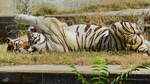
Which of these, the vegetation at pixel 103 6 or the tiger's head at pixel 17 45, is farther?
the vegetation at pixel 103 6

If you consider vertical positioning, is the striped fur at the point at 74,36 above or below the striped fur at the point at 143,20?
below

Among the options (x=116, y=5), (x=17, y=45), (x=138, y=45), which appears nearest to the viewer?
(x=138, y=45)

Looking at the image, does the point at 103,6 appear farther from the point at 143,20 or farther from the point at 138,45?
the point at 138,45

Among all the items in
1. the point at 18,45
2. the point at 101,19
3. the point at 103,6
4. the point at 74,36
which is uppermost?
the point at 103,6

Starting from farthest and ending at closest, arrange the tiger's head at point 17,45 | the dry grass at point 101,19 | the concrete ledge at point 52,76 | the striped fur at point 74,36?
the dry grass at point 101,19
the tiger's head at point 17,45
the striped fur at point 74,36
the concrete ledge at point 52,76

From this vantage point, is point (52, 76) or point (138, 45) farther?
point (138, 45)

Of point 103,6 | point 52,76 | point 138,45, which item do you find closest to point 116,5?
point 103,6

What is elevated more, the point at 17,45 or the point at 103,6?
the point at 103,6

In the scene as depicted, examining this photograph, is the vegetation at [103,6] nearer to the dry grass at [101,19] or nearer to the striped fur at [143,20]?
the dry grass at [101,19]

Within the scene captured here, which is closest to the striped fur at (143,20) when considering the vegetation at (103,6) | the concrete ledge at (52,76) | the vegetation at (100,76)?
the concrete ledge at (52,76)

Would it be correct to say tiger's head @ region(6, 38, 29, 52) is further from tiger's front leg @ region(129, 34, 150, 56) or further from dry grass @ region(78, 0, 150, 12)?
dry grass @ region(78, 0, 150, 12)

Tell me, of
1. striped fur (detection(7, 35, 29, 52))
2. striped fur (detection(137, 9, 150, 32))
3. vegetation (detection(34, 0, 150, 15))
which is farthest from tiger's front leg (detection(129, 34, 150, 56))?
vegetation (detection(34, 0, 150, 15))

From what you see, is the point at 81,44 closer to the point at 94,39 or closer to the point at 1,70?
the point at 94,39

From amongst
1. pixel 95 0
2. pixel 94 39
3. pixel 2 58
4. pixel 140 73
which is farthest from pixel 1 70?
pixel 95 0
